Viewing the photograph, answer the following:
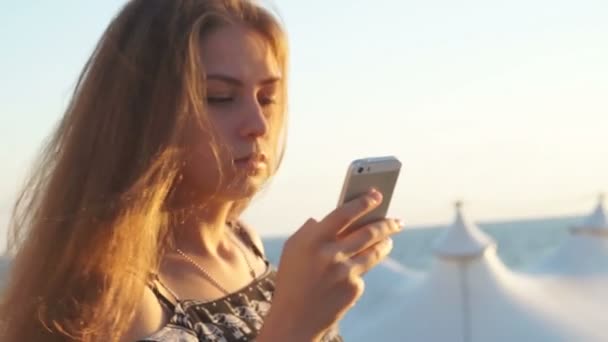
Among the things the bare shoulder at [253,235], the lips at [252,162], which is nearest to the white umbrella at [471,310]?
the bare shoulder at [253,235]

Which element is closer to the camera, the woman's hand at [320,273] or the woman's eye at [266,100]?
the woman's hand at [320,273]

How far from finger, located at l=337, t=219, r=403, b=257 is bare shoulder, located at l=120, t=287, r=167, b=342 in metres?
0.22

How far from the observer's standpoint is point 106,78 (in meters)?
1.00

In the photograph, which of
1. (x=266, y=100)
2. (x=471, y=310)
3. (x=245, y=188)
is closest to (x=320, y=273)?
(x=245, y=188)

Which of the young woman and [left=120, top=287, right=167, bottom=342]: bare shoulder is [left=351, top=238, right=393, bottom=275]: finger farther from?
[left=120, top=287, right=167, bottom=342]: bare shoulder

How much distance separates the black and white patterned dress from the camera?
3.13ft

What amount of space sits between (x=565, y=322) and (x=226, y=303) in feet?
15.8

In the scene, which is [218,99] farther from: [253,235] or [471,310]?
[471,310]

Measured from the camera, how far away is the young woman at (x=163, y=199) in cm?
90

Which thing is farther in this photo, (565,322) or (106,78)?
(565,322)

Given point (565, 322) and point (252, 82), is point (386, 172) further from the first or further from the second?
point (565, 322)

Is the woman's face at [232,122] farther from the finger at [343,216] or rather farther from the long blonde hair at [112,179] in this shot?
the finger at [343,216]

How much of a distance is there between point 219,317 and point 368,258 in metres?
0.23

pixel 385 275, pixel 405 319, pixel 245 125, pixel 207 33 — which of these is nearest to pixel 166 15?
pixel 207 33
